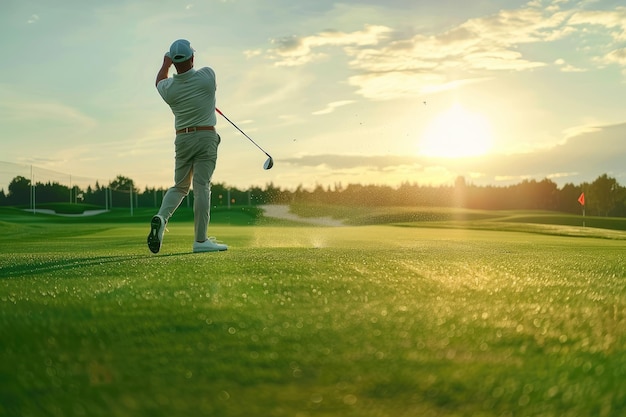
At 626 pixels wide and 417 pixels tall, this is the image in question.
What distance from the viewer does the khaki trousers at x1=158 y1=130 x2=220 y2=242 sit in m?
8.45

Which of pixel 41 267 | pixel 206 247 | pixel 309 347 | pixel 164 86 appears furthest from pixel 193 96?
pixel 309 347

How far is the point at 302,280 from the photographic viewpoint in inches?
191

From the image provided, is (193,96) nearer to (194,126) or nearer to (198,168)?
(194,126)

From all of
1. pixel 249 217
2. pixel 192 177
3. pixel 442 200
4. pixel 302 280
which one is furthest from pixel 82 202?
pixel 302 280

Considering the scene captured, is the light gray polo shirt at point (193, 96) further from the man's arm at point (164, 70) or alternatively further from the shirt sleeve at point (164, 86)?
the man's arm at point (164, 70)

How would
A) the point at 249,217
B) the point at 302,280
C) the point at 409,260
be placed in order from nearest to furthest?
the point at 302,280
the point at 409,260
the point at 249,217

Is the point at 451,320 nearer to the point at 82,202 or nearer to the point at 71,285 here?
the point at 71,285

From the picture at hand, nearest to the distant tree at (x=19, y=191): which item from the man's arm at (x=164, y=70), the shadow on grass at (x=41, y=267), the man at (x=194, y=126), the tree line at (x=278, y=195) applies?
the tree line at (x=278, y=195)

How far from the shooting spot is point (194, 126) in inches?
332

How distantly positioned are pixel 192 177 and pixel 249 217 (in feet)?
132

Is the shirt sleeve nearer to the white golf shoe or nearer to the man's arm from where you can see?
the man's arm

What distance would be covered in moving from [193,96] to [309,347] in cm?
610

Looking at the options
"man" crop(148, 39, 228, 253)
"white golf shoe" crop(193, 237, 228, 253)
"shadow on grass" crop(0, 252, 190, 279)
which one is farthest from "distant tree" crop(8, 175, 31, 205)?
"shadow on grass" crop(0, 252, 190, 279)

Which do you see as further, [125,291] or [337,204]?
[337,204]
